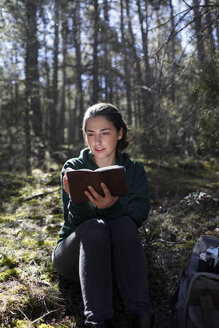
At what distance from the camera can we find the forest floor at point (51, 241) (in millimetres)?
1983

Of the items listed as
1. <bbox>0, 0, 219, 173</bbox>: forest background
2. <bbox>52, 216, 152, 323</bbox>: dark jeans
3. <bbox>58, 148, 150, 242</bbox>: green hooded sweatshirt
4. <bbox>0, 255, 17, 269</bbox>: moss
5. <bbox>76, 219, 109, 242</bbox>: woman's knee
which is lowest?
<bbox>0, 255, 17, 269</bbox>: moss

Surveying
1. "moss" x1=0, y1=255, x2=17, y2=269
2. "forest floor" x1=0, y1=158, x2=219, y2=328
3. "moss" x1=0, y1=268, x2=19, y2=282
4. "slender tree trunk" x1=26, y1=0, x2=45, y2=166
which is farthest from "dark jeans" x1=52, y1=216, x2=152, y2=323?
"slender tree trunk" x1=26, y1=0, x2=45, y2=166

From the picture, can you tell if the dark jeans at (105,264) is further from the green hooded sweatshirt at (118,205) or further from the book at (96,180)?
the book at (96,180)

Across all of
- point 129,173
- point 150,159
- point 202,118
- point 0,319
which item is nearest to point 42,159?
point 150,159

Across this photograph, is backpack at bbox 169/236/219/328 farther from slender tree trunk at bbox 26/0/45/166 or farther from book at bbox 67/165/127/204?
slender tree trunk at bbox 26/0/45/166

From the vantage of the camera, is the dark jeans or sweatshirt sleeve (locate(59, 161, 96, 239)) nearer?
the dark jeans

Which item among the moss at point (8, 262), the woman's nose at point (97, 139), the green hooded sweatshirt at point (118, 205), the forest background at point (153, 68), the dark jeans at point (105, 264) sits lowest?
the moss at point (8, 262)

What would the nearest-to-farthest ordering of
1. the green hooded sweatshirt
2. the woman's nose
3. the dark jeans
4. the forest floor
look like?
1. the dark jeans
2. the forest floor
3. the green hooded sweatshirt
4. the woman's nose

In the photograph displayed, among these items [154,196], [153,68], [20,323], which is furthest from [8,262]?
[154,196]

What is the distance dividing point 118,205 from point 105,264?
44cm

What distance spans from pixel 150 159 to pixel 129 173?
4859 mm

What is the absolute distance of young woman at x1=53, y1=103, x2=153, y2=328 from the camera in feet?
5.62

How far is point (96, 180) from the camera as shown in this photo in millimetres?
1883

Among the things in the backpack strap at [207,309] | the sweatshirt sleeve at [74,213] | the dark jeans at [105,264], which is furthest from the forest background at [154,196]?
the backpack strap at [207,309]
